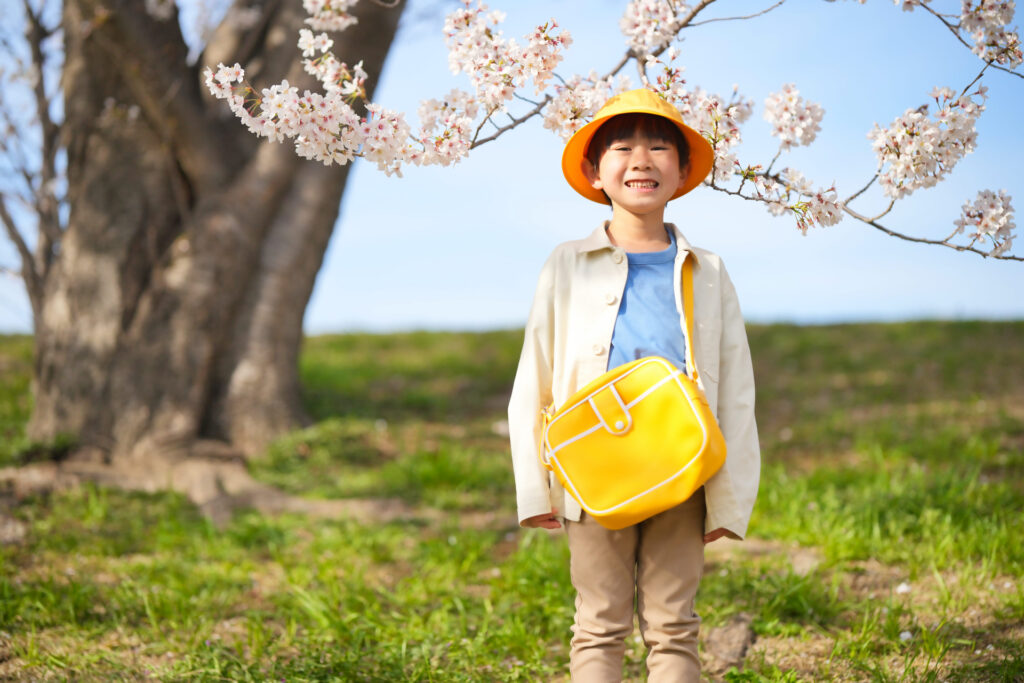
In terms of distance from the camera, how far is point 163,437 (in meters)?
6.01

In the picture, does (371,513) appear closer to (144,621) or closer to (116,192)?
(144,621)

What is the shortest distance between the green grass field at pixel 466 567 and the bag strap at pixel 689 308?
4.41 ft

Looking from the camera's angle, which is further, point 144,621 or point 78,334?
point 78,334

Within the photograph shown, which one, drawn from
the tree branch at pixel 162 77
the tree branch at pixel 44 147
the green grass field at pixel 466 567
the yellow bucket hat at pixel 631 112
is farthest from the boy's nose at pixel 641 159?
the tree branch at pixel 44 147

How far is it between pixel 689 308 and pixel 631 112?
1.97ft

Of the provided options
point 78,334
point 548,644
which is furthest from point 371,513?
point 78,334

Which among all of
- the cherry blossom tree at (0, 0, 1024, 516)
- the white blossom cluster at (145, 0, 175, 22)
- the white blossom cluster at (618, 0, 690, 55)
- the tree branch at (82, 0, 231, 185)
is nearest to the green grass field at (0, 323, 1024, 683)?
the cherry blossom tree at (0, 0, 1024, 516)

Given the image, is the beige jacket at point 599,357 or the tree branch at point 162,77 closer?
the beige jacket at point 599,357

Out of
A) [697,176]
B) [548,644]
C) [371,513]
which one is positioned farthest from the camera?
[371,513]

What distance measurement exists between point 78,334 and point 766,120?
198 inches

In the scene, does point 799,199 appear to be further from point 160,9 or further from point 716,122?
point 160,9

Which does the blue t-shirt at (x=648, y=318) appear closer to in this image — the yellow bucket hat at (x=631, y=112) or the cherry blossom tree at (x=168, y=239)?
the yellow bucket hat at (x=631, y=112)

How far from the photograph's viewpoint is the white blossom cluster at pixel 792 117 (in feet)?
10.7

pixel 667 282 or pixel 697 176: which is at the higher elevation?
pixel 697 176
